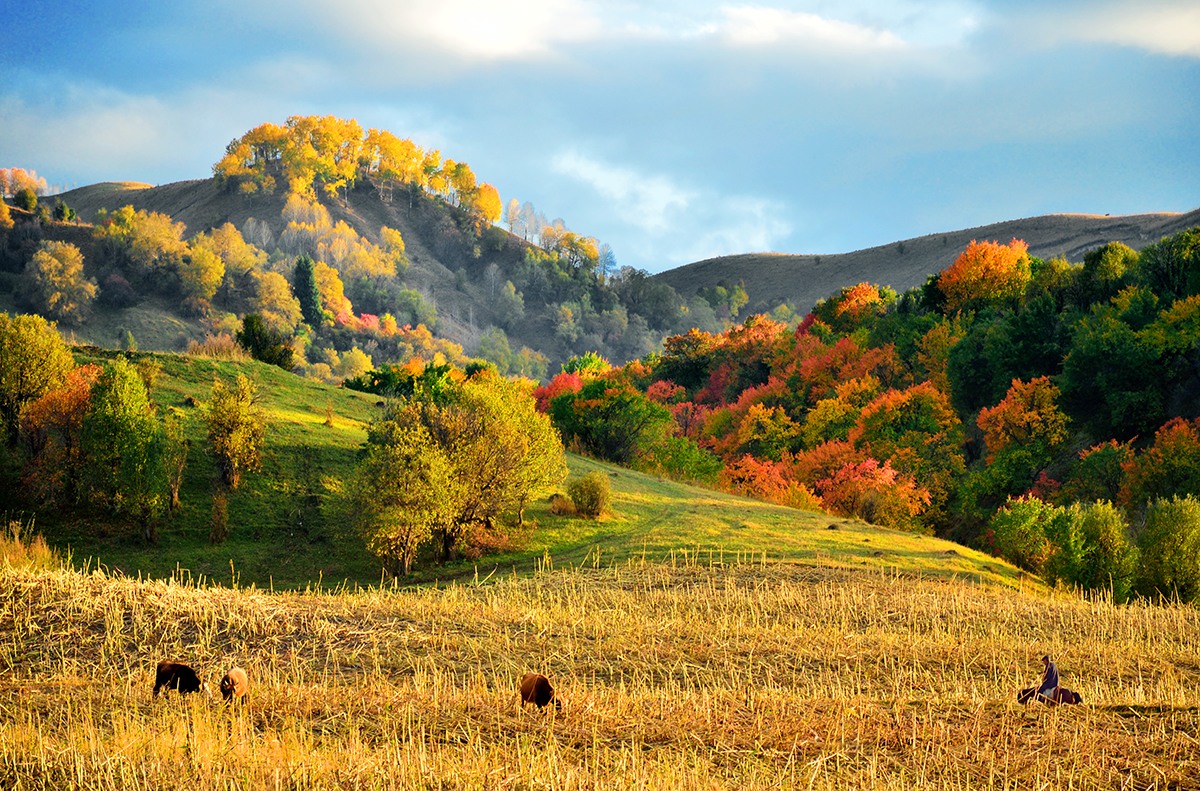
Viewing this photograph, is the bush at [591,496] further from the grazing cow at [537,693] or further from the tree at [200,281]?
the tree at [200,281]

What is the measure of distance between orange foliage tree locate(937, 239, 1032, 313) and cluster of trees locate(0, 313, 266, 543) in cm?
5602

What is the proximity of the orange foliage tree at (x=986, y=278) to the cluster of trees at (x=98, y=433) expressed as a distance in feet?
184

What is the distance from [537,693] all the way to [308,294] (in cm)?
12981

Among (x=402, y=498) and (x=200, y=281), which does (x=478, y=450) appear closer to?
(x=402, y=498)

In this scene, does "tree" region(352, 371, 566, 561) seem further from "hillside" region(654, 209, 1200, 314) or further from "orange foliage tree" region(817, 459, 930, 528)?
"hillside" region(654, 209, 1200, 314)

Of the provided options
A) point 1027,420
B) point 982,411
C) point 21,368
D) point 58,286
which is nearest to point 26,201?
point 58,286

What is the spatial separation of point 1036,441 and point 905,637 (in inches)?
1563

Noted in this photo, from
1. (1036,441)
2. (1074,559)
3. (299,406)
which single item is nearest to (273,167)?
(299,406)

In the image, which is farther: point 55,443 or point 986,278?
point 986,278

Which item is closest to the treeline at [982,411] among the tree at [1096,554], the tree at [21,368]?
the tree at [1096,554]

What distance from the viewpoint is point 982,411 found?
185ft

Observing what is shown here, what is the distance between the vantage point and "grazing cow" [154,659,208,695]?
11609 mm

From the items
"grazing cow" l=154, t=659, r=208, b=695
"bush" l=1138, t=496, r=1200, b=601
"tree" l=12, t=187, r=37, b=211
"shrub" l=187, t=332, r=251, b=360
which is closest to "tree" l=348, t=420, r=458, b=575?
"grazing cow" l=154, t=659, r=208, b=695

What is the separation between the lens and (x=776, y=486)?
53.7m
